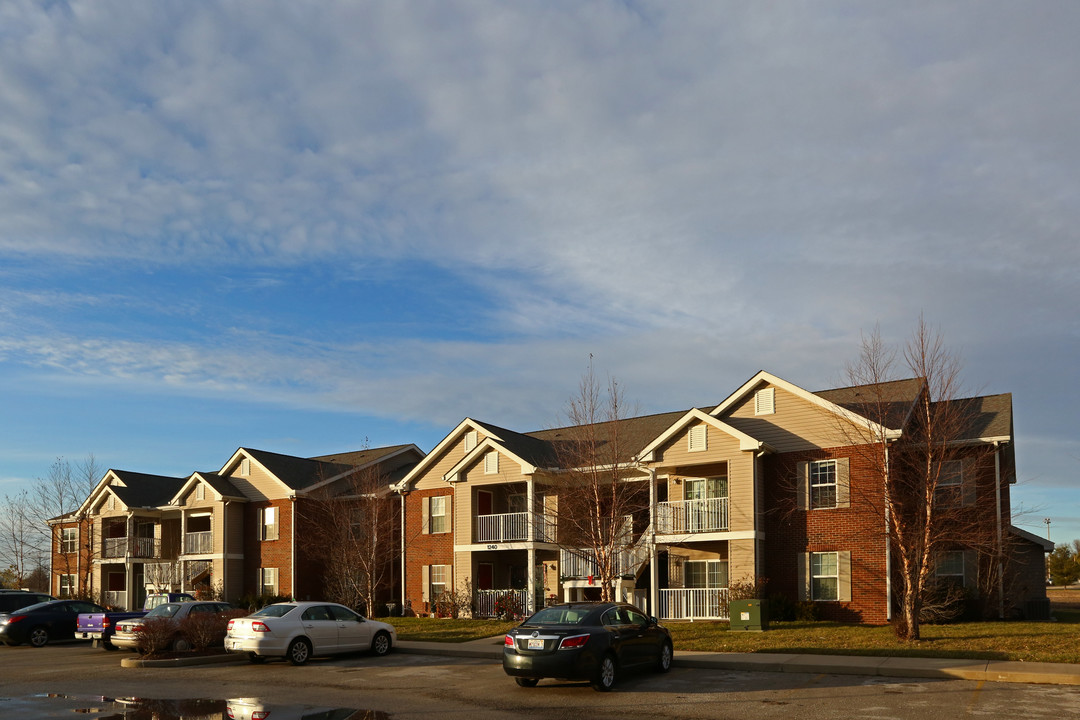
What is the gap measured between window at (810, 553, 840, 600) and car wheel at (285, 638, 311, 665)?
15.5m

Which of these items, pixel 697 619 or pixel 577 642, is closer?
pixel 577 642

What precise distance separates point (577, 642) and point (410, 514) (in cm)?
2373

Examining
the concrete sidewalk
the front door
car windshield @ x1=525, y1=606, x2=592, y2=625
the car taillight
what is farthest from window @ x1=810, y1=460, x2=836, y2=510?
the car taillight

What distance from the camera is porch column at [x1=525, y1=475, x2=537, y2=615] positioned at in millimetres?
32531

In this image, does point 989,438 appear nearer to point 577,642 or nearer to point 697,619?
point 697,619

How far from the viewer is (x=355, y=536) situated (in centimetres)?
4131

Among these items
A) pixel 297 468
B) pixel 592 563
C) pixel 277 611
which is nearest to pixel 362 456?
pixel 297 468

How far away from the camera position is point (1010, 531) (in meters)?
29.3

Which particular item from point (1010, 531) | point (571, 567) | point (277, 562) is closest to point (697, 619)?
point (571, 567)

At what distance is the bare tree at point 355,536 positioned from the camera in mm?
37594

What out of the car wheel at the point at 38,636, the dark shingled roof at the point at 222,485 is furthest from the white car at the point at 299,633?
the dark shingled roof at the point at 222,485

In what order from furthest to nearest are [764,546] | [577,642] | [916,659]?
1. [764,546]
2. [916,659]
3. [577,642]

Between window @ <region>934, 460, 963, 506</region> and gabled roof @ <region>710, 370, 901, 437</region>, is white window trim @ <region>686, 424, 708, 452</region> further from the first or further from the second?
window @ <region>934, 460, 963, 506</region>

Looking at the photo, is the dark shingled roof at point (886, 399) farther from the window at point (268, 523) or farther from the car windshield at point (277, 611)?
the window at point (268, 523)
